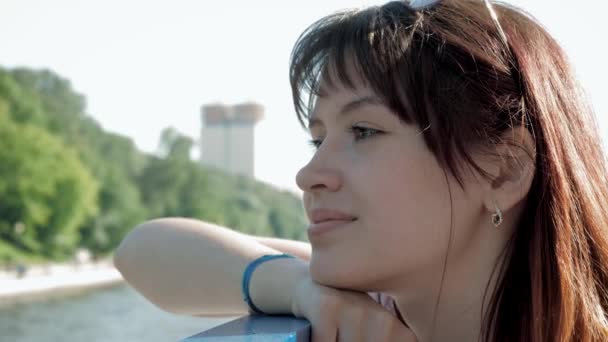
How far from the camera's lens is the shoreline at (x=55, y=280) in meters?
18.5

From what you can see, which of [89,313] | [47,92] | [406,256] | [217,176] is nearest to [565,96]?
[406,256]

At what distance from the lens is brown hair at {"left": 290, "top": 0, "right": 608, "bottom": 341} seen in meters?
0.87

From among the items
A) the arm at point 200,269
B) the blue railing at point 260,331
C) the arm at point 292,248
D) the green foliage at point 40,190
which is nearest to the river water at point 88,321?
the green foliage at point 40,190

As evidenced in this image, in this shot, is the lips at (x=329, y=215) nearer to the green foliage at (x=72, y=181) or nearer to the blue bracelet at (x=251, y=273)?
the blue bracelet at (x=251, y=273)

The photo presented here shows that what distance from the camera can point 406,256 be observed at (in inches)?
34.5

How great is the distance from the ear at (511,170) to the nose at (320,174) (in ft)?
0.61

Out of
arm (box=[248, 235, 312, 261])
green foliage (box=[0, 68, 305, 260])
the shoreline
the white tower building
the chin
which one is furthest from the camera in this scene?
the white tower building

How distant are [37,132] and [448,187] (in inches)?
803

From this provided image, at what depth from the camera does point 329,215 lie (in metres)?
0.86

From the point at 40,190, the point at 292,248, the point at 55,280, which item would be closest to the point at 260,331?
the point at 292,248

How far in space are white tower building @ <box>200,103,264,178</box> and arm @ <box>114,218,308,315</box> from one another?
196 ft

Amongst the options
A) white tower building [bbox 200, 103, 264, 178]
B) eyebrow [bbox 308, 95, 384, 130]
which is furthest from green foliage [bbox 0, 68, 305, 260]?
white tower building [bbox 200, 103, 264, 178]

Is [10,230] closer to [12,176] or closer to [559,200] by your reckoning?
[12,176]

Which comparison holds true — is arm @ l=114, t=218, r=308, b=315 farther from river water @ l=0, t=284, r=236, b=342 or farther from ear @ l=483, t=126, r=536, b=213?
river water @ l=0, t=284, r=236, b=342
